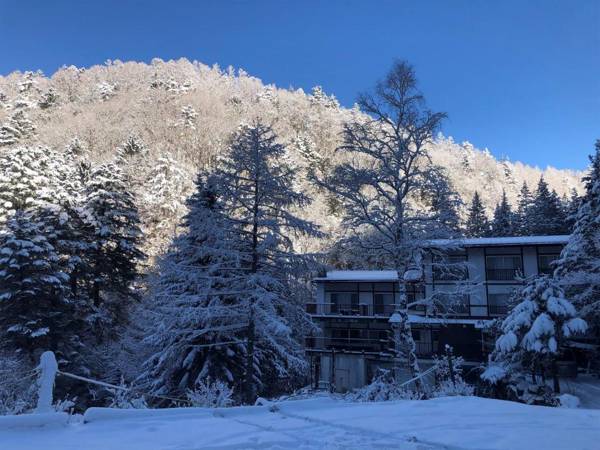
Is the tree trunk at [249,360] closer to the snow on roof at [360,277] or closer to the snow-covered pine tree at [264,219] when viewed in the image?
the snow-covered pine tree at [264,219]

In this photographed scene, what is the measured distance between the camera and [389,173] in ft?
47.9

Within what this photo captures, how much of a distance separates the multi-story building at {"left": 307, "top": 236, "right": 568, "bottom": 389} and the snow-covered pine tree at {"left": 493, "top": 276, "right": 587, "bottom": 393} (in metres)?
4.46

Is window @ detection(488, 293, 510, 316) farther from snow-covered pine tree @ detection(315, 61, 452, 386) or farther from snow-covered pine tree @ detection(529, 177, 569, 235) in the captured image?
snow-covered pine tree @ detection(529, 177, 569, 235)

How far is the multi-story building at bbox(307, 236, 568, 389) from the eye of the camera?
22.2 meters

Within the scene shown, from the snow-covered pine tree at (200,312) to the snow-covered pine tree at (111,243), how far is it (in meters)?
7.81

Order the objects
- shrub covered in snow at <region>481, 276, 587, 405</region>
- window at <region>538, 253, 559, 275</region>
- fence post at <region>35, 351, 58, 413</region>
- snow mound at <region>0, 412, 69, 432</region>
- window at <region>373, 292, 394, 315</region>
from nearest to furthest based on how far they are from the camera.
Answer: snow mound at <region>0, 412, 69, 432</region> < fence post at <region>35, 351, 58, 413</region> < shrub covered in snow at <region>481, 276, 587, 405</region> < window at <region>538, 253, 559, 275</region> < window at <region>373, 292, 394, 315</region>

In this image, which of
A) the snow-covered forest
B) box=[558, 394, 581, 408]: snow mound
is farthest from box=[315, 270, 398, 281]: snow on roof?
box=[558, 394, 581, 408]: snow mound

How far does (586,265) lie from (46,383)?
2082 centimetres

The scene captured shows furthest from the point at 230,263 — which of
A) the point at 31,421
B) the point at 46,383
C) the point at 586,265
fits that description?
the point at 586,265

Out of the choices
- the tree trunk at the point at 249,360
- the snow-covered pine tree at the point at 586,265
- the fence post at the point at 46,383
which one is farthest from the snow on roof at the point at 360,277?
the fence post at the point at 46,383

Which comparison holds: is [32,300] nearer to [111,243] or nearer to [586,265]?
[111,243]

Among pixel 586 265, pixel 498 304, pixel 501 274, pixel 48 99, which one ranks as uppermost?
pixel 48 99

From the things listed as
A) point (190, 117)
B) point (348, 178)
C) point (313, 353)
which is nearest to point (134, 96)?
point (190, 117)

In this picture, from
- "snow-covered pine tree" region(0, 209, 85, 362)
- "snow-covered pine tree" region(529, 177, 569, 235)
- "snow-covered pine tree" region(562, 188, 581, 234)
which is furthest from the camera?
"snow-covered pine tree" region(529, 177, 569, 235)
